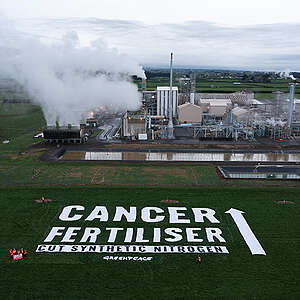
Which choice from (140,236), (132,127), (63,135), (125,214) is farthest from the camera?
(132,127)

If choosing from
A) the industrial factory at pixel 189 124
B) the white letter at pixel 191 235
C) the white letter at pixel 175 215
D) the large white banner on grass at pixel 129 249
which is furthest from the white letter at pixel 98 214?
the industrial factory at pixel 189 124

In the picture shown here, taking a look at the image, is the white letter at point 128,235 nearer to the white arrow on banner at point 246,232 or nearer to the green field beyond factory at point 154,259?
the green field beyond factory at point 154,259

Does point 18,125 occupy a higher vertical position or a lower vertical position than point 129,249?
higher

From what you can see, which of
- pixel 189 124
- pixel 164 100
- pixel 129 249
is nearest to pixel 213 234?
pixel 129 249

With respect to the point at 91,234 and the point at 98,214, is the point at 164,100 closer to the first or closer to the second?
the point at 98,214

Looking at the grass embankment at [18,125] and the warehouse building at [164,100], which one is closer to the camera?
the grass embankment at [18,125]
